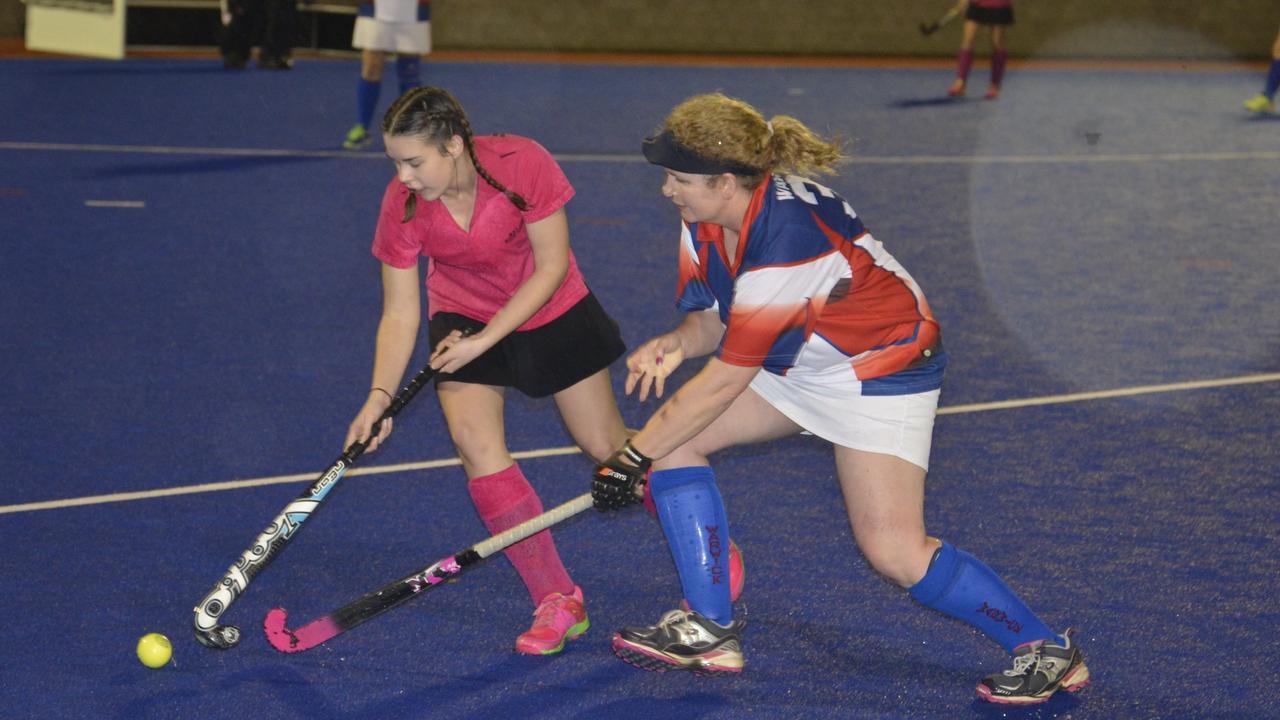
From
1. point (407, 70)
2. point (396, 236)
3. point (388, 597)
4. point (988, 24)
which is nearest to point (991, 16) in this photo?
point (988, 24)

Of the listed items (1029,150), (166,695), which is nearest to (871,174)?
(1029,150)

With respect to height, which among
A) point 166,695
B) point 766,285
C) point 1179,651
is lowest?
point 166,695

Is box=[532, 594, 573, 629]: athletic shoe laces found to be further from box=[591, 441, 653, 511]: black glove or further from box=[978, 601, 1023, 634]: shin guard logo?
box=[978, 601, 1023, 634]: shin guard logo

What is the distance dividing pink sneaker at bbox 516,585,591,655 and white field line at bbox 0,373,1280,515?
1.22 m

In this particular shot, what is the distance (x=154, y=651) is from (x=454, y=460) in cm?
157

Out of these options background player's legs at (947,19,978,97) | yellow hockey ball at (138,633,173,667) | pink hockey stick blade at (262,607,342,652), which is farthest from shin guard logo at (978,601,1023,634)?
background player's legs at (947,19,978,97)

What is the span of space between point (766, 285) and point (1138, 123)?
1076 cm

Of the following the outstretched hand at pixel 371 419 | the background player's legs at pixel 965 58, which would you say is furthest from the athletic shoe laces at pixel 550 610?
the background player's legs at pixel 965 58

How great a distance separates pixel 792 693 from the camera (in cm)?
319

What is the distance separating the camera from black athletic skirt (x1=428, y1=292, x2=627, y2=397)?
3.40m

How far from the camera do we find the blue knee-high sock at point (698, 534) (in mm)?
3211

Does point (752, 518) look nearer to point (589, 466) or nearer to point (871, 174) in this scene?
point (589, 466)

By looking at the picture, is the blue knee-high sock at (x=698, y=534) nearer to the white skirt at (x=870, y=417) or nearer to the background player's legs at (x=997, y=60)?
the white skirt at (x=870, y=417)

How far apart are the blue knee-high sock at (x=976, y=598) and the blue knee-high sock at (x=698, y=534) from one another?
45 cm
